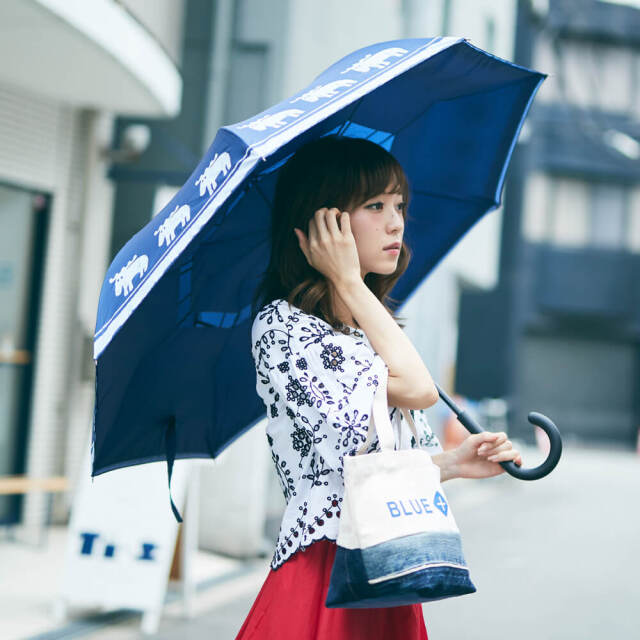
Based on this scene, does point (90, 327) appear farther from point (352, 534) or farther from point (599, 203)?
point (599, 203)

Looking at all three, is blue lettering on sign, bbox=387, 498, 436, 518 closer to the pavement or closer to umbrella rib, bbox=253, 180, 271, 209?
umbrella rib, bbox=253, 180, 271, 209

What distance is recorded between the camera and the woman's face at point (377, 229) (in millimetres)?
2068

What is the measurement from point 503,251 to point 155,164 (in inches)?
672

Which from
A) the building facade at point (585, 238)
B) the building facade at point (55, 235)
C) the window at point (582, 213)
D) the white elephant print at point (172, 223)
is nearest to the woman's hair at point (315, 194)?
the white elephant print at point (172, 223)

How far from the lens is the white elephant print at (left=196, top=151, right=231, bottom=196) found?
1.89 metres

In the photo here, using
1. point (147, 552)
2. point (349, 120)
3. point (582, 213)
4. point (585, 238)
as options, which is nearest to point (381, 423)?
point (349, 120)

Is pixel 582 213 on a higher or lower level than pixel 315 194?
higher

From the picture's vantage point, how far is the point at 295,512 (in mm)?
2006

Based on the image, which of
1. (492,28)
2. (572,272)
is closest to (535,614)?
(492,28)

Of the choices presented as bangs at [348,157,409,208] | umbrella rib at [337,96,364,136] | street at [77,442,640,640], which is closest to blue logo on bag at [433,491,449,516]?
bangs at [348,157,409,208]

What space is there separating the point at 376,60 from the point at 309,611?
45.2 inches

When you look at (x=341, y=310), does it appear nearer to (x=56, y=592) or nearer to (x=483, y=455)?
(x=483, y=455)

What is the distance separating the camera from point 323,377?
1.91 meters

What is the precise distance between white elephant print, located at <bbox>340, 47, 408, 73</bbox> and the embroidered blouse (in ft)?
1.71
